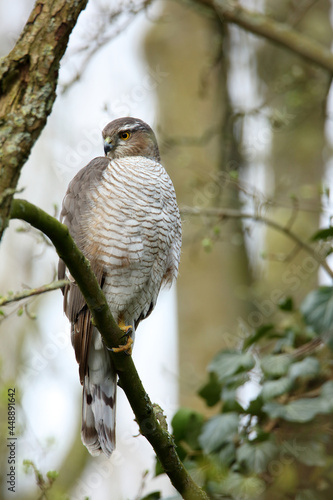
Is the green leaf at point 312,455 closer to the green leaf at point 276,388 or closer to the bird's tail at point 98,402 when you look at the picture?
the green leaf at point 276,388

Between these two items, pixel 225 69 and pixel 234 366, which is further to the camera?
pixel 225 69

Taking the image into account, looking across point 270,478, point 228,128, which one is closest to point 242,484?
point 270,478

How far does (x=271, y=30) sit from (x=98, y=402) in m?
3.10

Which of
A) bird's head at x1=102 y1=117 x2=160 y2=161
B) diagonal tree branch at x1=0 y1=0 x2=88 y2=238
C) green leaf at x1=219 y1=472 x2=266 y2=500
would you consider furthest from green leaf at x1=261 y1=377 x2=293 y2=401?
diagonal tree branch at x1=0 y1=0 x2=88 y2=238

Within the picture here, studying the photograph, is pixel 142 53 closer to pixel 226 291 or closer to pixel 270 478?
pixel 226 291

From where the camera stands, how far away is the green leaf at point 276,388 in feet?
11.5

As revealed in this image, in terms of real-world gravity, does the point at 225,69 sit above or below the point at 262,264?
above

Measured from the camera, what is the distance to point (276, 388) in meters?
3.52

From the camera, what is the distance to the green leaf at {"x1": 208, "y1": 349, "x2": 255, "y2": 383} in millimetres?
3662

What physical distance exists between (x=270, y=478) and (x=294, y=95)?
9.84 feet

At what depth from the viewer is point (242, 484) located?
3.36m

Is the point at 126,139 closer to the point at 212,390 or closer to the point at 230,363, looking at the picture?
the point at 230,363

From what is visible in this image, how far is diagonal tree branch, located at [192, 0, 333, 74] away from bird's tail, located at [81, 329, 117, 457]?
8.89 feet

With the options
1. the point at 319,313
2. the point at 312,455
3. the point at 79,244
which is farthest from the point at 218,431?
the point at 79,244
